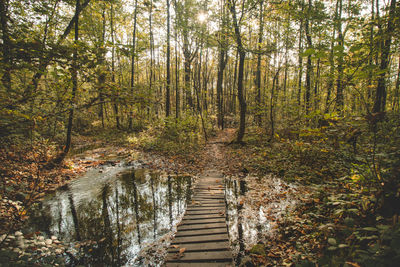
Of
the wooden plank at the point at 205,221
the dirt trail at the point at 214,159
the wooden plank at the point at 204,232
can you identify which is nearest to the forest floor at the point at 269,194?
the dirt trail at the point at 214,159

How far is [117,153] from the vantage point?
494 inches

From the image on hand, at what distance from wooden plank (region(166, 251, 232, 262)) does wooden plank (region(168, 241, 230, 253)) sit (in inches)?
3.7

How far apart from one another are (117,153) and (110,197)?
6816 mm

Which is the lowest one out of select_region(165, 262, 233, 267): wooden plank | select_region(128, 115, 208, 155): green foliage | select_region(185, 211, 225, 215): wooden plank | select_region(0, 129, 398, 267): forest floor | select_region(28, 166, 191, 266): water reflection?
select_region(28, 166, 191, 266): water reflection

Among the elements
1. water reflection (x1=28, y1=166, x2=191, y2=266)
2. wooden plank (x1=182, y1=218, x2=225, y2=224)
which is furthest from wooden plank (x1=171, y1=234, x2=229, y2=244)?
water reflection (x1=28, y1=166, x2=191, y2=266)

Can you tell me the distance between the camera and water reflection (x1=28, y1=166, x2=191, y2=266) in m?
3.96

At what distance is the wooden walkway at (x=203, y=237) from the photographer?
3.29 m

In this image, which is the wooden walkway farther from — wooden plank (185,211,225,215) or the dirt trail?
the dirt trail

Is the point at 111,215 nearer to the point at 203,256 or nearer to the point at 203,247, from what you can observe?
the point at 203,247

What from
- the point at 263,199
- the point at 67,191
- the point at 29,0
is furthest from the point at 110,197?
the point at 29,0

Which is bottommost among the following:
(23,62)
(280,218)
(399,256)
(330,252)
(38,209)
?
(38,209)

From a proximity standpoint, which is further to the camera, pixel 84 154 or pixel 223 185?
pixel 84 154

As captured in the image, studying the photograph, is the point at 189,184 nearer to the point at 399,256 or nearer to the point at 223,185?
the point at 223,185

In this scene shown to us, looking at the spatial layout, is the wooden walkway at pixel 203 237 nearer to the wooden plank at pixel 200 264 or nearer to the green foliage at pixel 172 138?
the wooden plank at pixel 200 264
